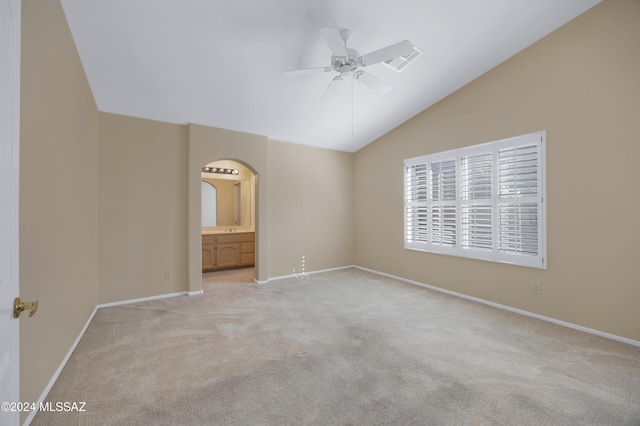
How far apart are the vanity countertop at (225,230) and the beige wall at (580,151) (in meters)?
4.49

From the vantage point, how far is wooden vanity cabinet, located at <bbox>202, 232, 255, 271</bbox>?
5788 millimetres

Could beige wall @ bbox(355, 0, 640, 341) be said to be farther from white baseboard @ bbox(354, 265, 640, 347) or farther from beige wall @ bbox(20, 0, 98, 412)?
beige wall @ bbox(20, 0, 98, 412)

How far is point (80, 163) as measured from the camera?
2.88m

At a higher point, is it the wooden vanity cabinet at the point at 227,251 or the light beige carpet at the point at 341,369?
the wooden vanity cabinet at the point at 227,251

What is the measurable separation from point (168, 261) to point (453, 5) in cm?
487

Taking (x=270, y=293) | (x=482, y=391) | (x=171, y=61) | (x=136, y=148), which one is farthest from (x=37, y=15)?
(x=482, y=391)

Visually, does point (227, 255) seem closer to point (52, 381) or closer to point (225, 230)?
point (225, 230)

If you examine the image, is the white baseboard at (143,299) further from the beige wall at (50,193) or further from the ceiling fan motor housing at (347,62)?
the ceiling fan motor housing at (347,62)

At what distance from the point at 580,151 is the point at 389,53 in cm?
247

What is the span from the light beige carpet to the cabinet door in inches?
84.0

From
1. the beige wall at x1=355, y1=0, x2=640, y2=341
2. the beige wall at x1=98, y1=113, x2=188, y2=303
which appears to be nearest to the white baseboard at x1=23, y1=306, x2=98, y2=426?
the beige wall at x1=98, y1=113, x2=188, y2=303
